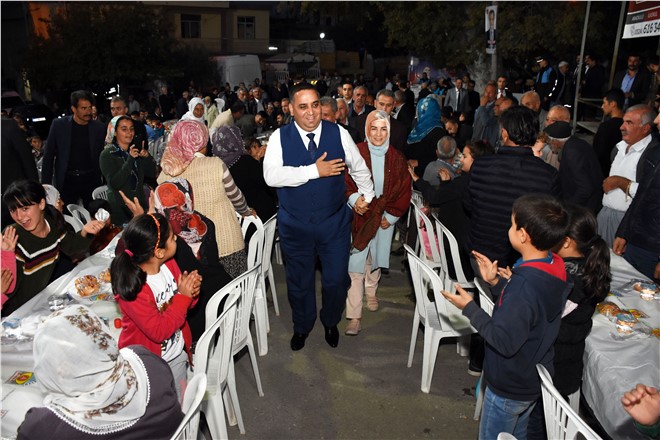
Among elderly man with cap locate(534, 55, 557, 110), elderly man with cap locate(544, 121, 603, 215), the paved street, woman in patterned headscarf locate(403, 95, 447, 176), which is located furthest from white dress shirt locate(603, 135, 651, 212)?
elderly man with cap locate(534, 55, 557, 110)

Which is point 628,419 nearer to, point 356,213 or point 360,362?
point 360,362

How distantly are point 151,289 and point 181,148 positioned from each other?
1439mm

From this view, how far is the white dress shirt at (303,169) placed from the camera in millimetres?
3674

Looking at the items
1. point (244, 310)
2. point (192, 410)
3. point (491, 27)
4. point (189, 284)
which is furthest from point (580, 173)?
point (491, 27)

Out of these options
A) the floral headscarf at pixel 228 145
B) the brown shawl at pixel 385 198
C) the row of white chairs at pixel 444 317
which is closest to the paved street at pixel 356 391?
the row of white chairs at pixel 444 317

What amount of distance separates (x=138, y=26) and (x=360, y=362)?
21.5 metres

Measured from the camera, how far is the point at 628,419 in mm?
2242

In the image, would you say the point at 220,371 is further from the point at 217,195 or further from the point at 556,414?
the point at 556,414

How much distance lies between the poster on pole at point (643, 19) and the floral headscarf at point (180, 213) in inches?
223

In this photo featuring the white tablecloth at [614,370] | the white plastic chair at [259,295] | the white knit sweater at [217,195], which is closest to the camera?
the white tablecloth at [614,370]

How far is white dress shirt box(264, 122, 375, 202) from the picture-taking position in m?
3.67

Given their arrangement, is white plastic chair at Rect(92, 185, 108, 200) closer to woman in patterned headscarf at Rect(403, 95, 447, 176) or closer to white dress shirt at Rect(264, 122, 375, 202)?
white dress shirt at Rect(264, 122, 375, 202)

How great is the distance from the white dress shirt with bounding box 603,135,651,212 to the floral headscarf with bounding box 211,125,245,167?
122 inches

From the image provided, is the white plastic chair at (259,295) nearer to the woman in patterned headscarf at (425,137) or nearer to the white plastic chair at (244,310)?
the white plastic chair at (244,310)
